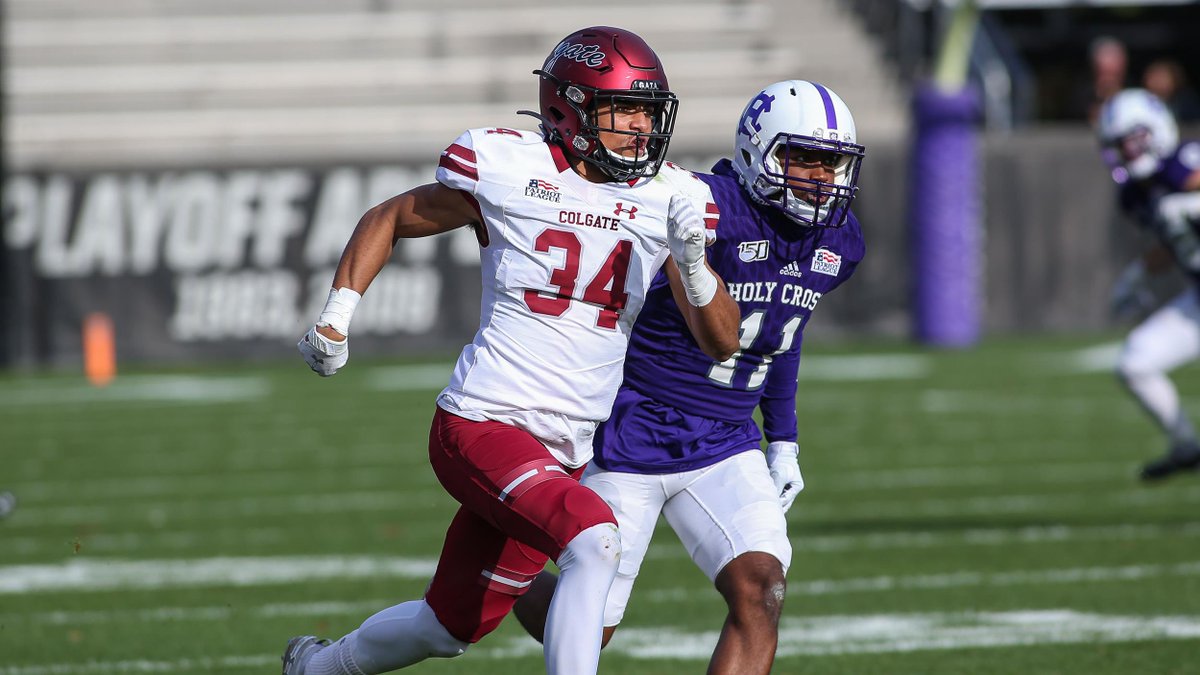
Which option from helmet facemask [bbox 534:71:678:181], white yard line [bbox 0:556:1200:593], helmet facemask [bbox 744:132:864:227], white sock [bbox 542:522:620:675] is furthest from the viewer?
white yard line [bbox 0:556:1200:593]

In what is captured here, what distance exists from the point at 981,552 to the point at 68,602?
3.52 metres

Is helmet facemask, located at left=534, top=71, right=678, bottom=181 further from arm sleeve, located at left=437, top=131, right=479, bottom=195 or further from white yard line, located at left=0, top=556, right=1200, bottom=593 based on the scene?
white yard line, located at left=0, top=556, right=1200, bottom=593

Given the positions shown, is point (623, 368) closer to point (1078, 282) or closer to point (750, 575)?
point (750, 575)

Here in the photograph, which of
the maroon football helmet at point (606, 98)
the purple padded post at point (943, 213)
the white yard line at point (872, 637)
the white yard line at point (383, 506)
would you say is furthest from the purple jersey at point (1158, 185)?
the purple padded post at point (943, 213)

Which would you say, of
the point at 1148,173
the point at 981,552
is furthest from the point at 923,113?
the point at 981,552

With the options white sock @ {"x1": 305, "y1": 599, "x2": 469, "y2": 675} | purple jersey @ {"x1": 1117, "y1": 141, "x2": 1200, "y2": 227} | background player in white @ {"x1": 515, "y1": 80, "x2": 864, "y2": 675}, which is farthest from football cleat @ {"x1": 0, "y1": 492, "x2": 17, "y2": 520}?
purple jersey @ {"x1": 1117, "y1": 141, "x2": 1200, "y2": 227}

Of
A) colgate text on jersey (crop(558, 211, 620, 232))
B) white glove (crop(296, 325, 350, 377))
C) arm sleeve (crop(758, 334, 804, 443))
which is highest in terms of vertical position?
colgate text on jersey (crop(558, 211, 620, 232))

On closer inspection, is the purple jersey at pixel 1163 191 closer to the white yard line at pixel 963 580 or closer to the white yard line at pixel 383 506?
the white yard line at pixel 383 506

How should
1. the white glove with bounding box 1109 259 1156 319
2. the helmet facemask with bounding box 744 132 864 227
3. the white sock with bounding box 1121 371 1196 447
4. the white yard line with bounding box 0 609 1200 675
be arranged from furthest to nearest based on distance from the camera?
the white glove with bounding box 1109 259 1156 319 → the white sock with bounding box 1121 371 1196 447 → the white yard line with bounding box 0 609 1200 675 → the helmet facemask with bounding box 744 132 864 227

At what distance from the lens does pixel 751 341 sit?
4.37 meters

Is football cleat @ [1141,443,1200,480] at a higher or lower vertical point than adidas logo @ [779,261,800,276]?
lower

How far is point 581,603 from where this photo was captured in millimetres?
3682

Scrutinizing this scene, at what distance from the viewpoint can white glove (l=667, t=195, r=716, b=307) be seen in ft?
12.6

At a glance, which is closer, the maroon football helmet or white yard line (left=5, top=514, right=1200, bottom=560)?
the maroon football helmet
